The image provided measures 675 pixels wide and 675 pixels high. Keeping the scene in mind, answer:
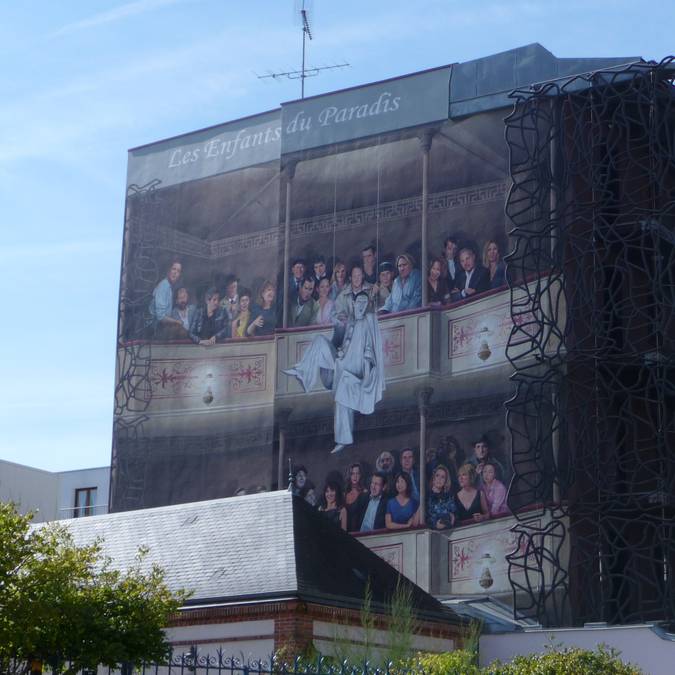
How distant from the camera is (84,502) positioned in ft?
194

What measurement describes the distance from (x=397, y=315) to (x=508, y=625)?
10131 millimetres

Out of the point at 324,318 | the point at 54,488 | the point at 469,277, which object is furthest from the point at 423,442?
the point at 54,488

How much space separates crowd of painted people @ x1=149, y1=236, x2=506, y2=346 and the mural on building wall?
5cm

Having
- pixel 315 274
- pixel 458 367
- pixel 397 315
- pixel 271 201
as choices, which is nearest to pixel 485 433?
pixel 458 367

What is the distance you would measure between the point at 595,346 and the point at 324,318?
9.03 m

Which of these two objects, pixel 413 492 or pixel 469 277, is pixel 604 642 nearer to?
pixel 413 492

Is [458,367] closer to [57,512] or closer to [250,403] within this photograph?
[250,403]

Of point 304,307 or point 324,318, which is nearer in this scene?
point 324,318

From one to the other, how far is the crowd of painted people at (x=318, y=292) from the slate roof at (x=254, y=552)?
9809mm

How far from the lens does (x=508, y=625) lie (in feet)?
114

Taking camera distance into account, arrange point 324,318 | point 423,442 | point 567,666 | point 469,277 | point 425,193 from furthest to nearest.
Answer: point 324,318, point 425,193, point 469,277, point 423,442, point 567,666

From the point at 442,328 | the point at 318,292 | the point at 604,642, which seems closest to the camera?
the point at 604,642

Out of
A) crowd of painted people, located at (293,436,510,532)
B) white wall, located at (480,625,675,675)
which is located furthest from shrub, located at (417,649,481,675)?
crowd of painted people, located at (293,436,510,532)

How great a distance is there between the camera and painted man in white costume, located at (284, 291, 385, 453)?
41.0 meters
